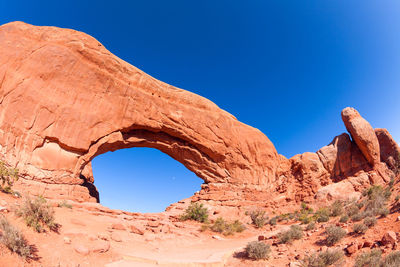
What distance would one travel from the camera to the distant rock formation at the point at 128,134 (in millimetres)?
14086

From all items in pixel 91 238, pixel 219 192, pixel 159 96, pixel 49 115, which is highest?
pixel 159 96

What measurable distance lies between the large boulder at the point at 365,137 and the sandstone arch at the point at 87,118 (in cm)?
857

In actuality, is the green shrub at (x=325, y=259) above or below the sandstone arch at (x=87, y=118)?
below

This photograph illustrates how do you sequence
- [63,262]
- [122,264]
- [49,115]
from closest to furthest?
[63,262] → [122,264] → [49,115]

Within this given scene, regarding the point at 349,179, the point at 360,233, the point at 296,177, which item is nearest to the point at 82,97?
the point at 360,233

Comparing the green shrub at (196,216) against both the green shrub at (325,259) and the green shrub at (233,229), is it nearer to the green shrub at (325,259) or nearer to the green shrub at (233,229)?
the green shrub at (233,229)

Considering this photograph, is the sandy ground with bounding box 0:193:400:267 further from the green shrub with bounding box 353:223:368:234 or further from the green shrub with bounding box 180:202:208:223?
A: the green shrub with bounding box 180:202:208:223

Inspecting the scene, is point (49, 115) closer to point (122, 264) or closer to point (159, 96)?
point (159, 96)

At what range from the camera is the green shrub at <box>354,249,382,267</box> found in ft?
14.2

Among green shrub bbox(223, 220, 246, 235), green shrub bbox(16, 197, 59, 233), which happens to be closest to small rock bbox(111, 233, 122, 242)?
green shrub bbox(16, 197, 59, 233)

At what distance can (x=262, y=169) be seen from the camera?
75.3ft

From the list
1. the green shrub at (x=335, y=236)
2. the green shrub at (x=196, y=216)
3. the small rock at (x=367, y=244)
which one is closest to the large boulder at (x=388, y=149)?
the green shrub at (x=196, y=216)

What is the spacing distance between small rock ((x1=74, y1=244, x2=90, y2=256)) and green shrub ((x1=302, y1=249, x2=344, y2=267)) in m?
5.21

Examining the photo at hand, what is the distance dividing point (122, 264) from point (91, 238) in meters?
1.45
